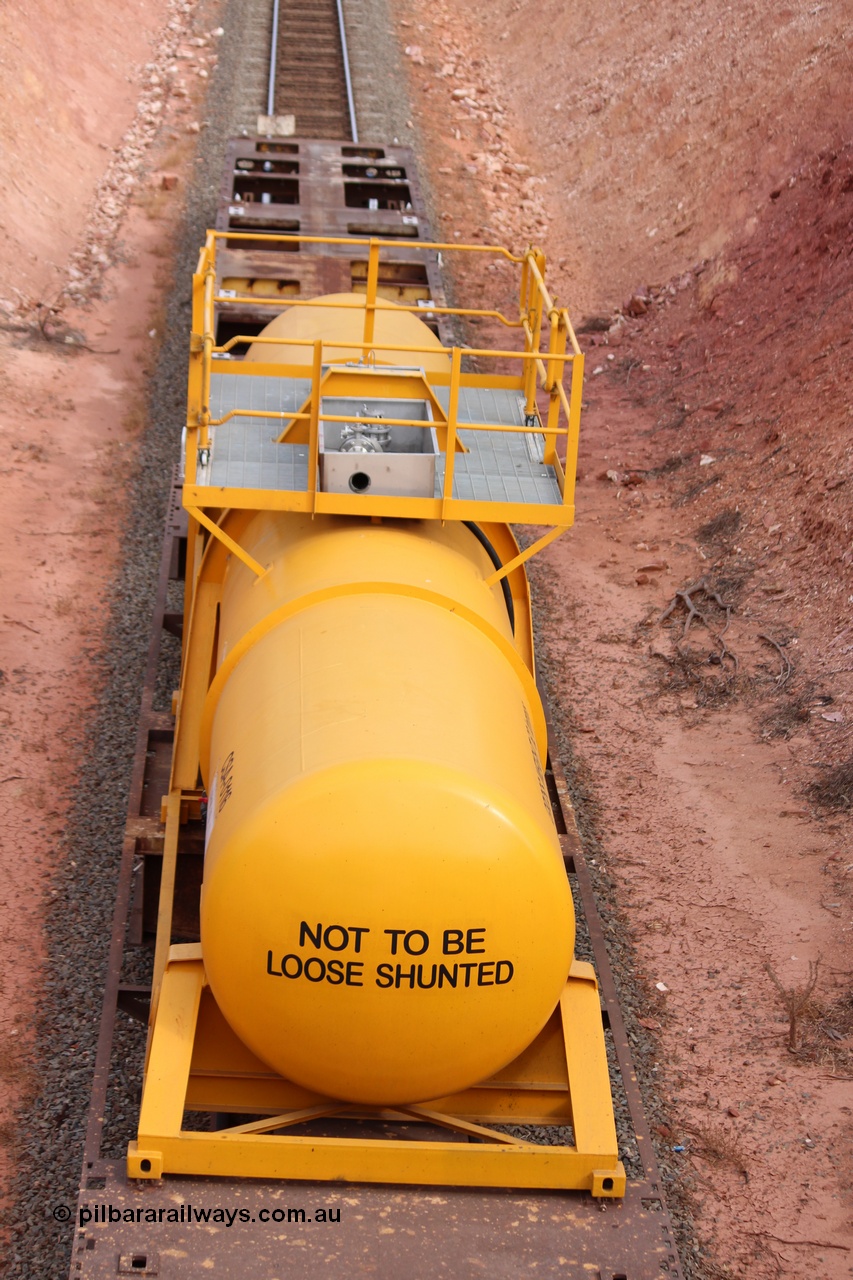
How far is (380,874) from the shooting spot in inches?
188

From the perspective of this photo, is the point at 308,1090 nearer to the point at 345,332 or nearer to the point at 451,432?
the point at 451,432

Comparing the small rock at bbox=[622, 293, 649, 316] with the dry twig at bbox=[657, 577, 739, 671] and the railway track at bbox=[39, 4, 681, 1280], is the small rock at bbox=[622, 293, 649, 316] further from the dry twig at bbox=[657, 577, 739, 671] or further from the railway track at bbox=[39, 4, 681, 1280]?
the railway track at bbox=[39, 4, 681, 1280]

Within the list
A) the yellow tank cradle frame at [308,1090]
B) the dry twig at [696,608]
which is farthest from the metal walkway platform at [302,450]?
the dry twig at [696,608]

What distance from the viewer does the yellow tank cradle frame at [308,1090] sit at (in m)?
5.15

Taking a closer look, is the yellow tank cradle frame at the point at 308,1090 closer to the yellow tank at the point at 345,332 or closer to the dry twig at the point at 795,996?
the yellow tank at the point at 345,332

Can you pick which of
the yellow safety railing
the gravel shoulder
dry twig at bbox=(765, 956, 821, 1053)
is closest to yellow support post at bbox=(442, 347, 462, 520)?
the yellow safety railing

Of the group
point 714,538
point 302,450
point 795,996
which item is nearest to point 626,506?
point 714,538

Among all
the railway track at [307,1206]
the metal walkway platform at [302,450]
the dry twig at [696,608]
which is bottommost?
the railway track at [307,1206]

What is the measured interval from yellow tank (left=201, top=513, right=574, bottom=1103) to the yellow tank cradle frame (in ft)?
1.04

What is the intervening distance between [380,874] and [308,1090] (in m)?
1.33

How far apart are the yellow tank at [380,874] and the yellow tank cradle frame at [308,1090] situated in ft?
1.04

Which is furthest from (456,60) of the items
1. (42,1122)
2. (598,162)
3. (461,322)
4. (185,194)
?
(42,1122)

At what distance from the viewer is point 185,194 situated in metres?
17.9

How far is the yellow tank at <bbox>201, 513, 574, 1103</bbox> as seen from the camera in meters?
4.80
